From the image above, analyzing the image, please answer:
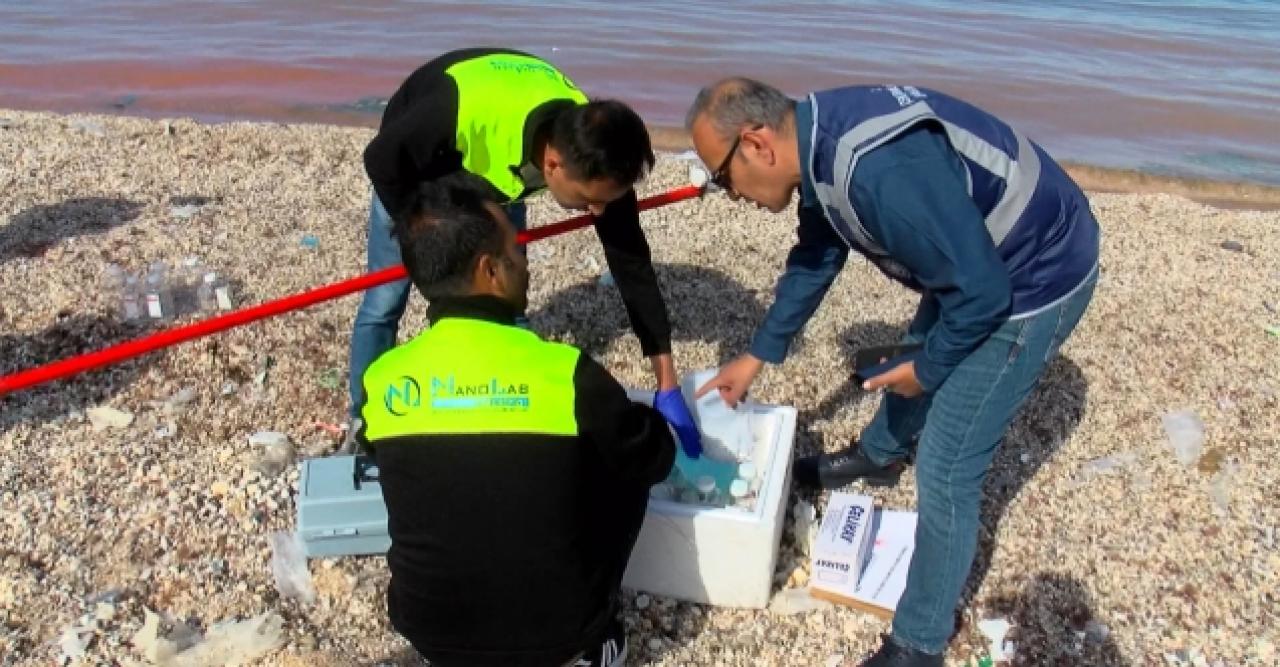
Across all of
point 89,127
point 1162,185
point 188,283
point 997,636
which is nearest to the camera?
point 997,636

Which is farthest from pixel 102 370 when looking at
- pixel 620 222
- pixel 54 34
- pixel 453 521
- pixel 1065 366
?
pixel 54 34

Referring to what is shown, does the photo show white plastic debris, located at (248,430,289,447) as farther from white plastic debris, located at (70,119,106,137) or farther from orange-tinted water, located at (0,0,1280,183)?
orange-tinted water, located at (0,0,1280,183)

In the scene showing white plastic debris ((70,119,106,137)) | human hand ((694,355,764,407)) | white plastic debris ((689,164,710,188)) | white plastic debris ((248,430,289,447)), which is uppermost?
human hand ((694,355,764,407))

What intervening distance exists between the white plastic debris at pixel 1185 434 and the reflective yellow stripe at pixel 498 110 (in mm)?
2534

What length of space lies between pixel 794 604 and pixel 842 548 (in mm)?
214

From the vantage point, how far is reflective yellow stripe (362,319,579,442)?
6.44 feet

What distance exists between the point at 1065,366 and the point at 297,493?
3072mm

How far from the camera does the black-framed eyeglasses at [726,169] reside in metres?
2.19

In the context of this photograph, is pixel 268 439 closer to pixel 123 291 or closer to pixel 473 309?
pixel 123 291

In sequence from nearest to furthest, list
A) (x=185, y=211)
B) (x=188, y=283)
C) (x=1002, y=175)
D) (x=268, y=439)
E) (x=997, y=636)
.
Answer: (x=1002, y=175) < (x=997, y=636) < (x=268, y=439) < (x=188, y=283) < (x=185, y=211)

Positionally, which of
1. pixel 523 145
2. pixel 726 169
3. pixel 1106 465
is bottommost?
pixel 1106 465

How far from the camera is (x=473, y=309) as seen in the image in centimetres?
207

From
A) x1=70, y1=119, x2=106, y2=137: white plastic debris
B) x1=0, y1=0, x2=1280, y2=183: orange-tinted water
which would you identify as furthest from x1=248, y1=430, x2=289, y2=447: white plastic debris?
x1=0, y1=0, x2=1280, y2=183: orange-tinted water

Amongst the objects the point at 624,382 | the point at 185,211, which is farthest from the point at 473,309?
the point at 185,211
